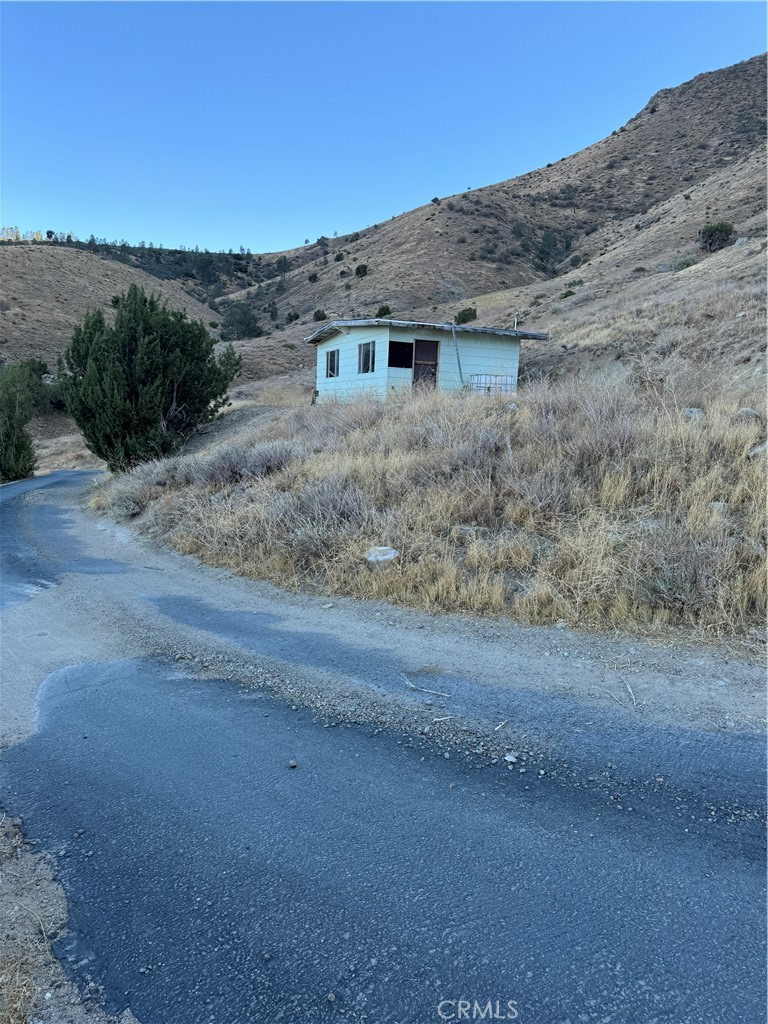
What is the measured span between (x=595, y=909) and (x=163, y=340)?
20944mm

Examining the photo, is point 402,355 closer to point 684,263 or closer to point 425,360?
point 425,360

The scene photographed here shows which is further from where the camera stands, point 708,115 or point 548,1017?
point 708,115

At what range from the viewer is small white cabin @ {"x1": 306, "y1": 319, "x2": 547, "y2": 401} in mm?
21641

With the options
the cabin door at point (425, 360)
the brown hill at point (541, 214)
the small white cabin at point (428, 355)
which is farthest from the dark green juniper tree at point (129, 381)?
the brown hill at point (541, 214)

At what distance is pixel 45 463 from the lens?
28.3 m

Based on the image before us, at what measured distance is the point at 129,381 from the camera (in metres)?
18.4

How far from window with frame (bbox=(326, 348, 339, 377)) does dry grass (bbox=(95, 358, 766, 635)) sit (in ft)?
50.9

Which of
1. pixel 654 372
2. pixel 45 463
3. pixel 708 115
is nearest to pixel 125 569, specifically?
pixel 654 372

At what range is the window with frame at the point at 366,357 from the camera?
2223 centimetres

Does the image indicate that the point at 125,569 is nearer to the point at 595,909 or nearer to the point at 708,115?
the point at 595,909

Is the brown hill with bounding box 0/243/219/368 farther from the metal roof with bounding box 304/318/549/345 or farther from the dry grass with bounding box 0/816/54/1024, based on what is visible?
the dry grass with bounding box 0/816/54/1024

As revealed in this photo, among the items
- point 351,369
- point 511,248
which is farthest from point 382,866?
point 511,248

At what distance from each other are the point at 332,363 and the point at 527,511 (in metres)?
20.8

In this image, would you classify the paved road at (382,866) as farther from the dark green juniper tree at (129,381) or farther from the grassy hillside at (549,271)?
the dark green juniper tree at (129,381)
